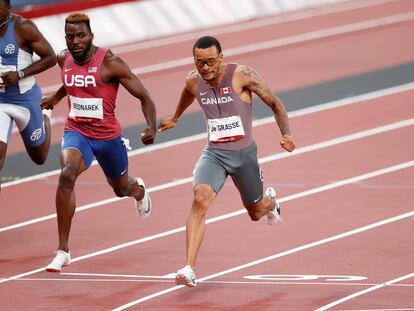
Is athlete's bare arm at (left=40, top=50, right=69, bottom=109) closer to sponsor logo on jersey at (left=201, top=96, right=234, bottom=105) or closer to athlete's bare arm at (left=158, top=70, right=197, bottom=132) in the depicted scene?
athlete's bare arm at (left=158, top=70, right=197, bottom=132)

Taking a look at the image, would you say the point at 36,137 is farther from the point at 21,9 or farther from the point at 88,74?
the point at 21,9

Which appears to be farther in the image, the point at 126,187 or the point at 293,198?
the point at 293,198

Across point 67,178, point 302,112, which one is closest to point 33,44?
point 67,178

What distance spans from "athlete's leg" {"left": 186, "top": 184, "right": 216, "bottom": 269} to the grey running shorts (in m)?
0.10

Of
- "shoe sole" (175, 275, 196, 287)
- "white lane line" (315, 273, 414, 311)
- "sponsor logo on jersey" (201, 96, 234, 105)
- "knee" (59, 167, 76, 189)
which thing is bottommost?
"white lane line" (315, 273, 414, 311)

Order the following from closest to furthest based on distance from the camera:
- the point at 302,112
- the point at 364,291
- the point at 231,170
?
1. the point at 364,291
2. the point at 231,170
3. the point at 302,112

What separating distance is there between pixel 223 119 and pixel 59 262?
1.99 m

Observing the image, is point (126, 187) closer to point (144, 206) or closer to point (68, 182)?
point (144, 206)

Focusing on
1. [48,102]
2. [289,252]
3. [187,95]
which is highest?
[48,102]

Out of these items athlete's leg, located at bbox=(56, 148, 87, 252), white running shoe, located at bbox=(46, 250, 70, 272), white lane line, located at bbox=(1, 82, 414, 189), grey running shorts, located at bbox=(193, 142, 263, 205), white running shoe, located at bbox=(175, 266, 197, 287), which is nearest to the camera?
white running shoe, located at bbox=(175, 266, 197, 287)

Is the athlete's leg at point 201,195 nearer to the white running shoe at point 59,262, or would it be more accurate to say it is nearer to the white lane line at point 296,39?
the white running shoe at point 59,262

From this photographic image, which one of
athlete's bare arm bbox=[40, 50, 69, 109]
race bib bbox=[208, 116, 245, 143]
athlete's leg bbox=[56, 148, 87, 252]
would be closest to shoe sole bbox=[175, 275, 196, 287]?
race bib bbox=[208, 116, 245, 143]

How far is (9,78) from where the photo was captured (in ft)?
44.5

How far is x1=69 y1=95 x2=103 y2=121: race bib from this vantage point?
12641 mm
